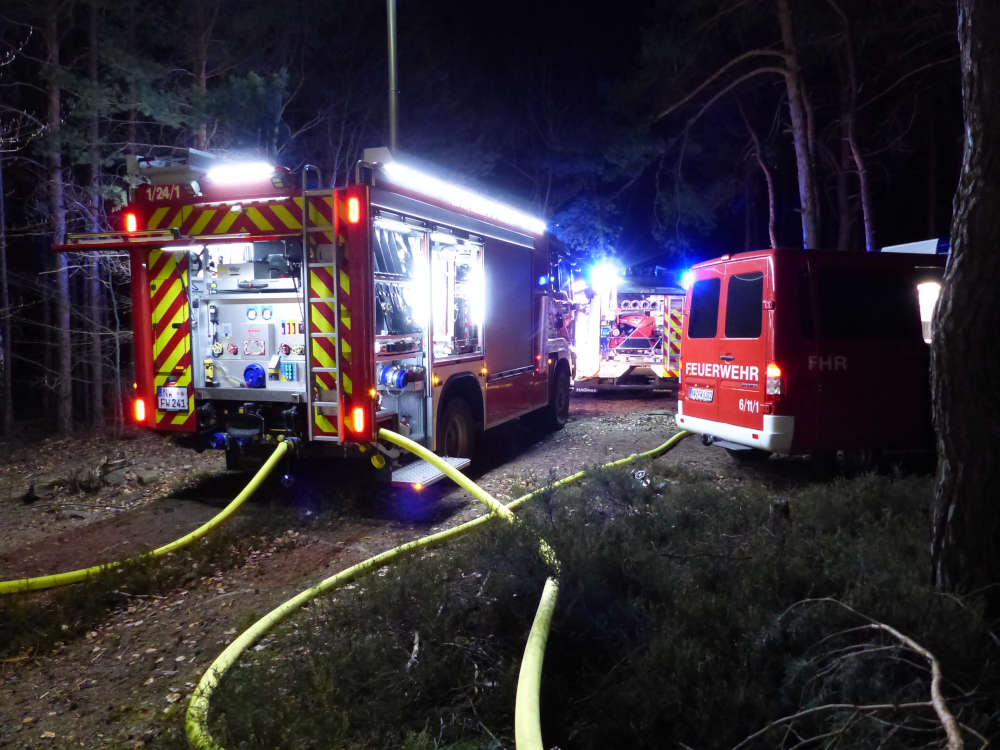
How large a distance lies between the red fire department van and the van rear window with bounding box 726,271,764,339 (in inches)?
0.4

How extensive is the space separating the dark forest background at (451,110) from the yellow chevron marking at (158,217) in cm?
475

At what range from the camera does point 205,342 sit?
674 cm

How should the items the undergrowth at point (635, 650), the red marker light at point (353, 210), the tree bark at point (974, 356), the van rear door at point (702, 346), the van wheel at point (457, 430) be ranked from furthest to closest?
1. the van rear door at point (702, 346)
2. the van wheel at point (457, 430)
3. the red marker light at point (353, 210)
4. the tree bark at point (974, 356)
5. the undergrowth at point (635, 650)

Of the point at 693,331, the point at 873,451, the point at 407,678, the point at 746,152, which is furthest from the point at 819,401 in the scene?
the point at 746,152

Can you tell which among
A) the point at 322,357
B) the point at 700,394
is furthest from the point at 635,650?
the point at 700,394

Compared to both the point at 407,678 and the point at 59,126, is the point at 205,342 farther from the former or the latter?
the point at 59,126

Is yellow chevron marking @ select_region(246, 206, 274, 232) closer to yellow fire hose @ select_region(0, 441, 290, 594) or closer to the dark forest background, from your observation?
yellow fire hose @ select_region(0, 441, 290, 594)

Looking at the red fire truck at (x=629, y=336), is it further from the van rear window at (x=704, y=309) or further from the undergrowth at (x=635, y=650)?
the undergrowth at (x=635, y=650)

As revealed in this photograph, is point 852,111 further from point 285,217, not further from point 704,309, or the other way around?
point 285,217

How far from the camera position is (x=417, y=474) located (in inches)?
246

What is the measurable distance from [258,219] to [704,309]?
4.59 metres

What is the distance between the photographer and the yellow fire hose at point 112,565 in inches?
173

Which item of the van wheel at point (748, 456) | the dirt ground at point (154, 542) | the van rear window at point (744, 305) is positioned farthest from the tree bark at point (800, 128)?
the van rear window at point (744, 305)

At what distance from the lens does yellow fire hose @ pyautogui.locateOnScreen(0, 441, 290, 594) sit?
4383mm
